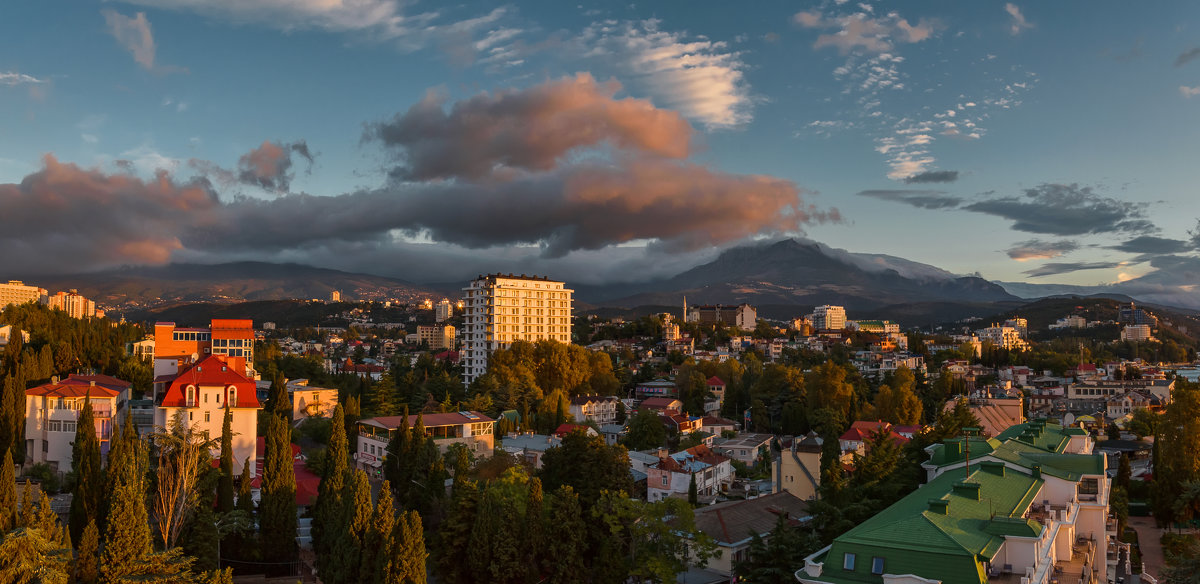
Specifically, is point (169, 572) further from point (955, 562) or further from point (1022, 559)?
point (1022, 559)

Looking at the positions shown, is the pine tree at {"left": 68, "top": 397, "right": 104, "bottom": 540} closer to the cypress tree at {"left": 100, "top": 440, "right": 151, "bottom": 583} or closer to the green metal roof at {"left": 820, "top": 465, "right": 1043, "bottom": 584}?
the cypress tree at {"left": 100, "top": 440, "right": 151, "bottom": 583}

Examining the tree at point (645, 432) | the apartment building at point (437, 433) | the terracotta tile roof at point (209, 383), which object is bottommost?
the tree at point (645, 432)

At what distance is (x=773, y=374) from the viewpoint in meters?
73.4

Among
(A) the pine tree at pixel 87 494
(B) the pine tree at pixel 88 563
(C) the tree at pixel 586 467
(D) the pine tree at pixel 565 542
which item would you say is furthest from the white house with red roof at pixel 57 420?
(D) the pine tree at pixel 565 542

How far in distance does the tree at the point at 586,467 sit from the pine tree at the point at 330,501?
28.1 ft

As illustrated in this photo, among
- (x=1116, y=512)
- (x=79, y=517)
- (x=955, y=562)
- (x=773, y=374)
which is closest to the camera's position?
(x=955, y=562)

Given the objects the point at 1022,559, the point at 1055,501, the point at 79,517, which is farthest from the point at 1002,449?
the point at 79,517

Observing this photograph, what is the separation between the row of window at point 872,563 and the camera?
54.6 ft

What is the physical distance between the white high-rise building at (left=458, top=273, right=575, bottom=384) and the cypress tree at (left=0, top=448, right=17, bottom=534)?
5861 centimetres

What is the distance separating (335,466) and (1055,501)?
75.0ft

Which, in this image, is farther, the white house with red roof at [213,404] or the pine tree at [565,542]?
the white house with red roof at [213,404]

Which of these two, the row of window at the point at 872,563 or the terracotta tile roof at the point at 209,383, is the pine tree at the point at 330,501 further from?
the row of window at the point at 872,563

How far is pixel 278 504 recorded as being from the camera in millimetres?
26906

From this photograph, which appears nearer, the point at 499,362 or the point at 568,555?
the point at 568,555
